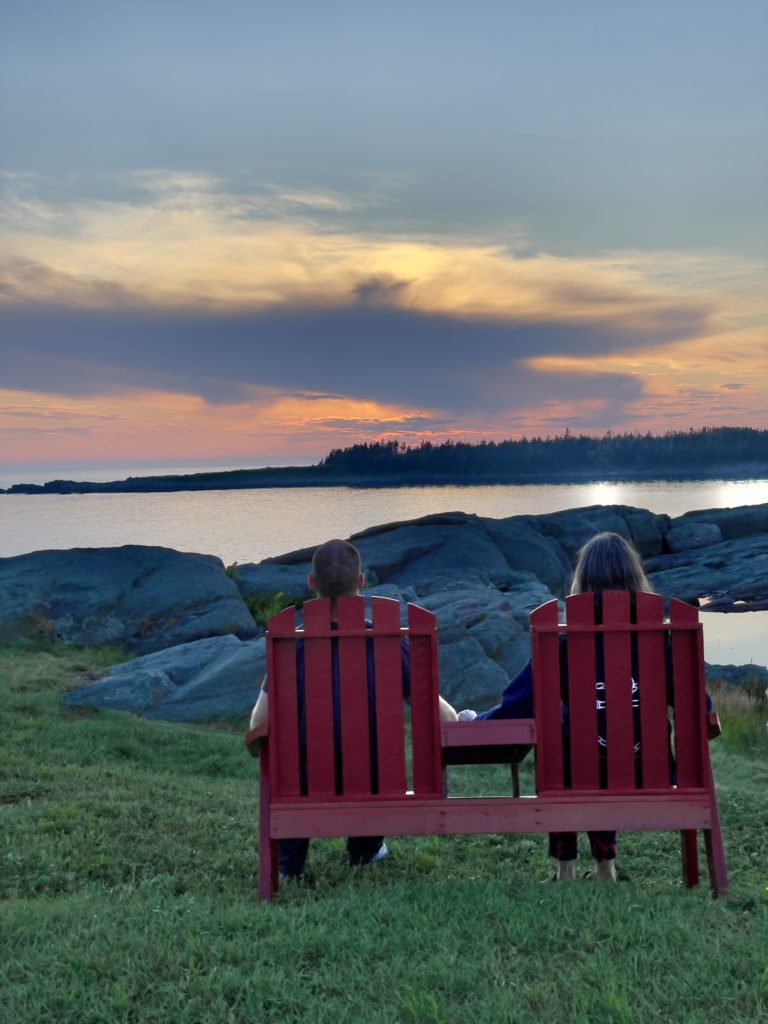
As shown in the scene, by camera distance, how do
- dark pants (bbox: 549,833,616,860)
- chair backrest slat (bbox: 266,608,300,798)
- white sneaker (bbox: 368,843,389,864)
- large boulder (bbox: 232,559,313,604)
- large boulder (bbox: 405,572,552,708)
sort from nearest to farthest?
chair backrest slat (bbox: 266,608,300,798)
dark pants (bbox: 549,833,616,860)
white sneaker (bbox: 368,843,389,864)
large boulder (bbox: 405,572,552,708)
large boulder (bbox: 232,559,313,604)

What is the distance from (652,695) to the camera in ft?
15.3

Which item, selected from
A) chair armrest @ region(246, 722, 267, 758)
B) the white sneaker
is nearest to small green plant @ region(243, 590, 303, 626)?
the white sneaker

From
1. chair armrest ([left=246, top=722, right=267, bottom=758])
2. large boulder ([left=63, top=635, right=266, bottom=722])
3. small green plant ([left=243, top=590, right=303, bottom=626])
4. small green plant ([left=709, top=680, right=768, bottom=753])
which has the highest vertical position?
chair armrest ([left=246, top=722, right=267, bottom=758])

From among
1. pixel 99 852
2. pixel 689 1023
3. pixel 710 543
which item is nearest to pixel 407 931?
pixel 689 1023

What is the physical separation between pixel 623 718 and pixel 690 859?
91 centimetres

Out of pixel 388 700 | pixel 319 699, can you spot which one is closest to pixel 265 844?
pixel 319 699

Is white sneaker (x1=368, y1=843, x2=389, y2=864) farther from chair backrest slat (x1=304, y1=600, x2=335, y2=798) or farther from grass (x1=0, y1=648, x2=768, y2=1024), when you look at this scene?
chair backrest slat (x1=304, y1=600, x2=335, y2=798)

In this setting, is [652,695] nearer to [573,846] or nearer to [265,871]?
[573,846]

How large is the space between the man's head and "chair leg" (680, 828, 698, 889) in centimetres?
212

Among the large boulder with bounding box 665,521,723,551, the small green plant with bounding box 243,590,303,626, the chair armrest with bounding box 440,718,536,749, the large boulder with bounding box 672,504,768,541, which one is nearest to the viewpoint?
the chair armrest with bounding box 440,718,536,749

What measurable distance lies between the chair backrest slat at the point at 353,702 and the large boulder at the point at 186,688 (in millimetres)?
7245

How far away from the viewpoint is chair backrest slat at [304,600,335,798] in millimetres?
4621

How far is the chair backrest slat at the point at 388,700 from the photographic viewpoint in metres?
4.62

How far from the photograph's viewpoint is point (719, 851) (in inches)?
184
